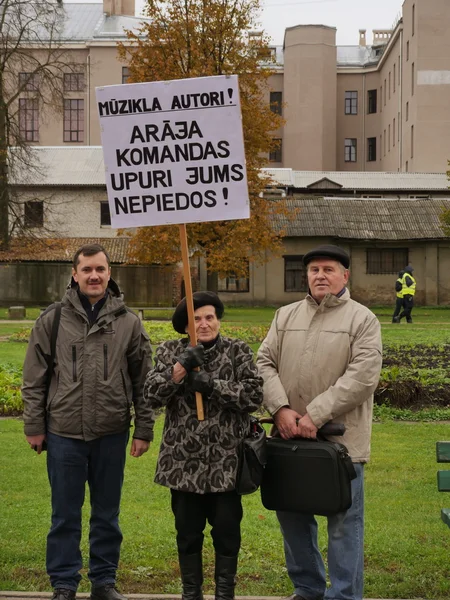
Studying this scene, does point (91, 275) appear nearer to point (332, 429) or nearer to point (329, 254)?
point (329, 254)

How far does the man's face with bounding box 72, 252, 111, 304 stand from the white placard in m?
0.26

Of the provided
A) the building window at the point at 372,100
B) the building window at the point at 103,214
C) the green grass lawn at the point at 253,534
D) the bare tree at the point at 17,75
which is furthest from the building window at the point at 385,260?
the green grass lawn at the point at 253,534

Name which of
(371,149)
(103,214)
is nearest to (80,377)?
(103,214)

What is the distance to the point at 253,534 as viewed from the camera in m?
6.63

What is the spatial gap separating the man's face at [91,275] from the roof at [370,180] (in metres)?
48.5

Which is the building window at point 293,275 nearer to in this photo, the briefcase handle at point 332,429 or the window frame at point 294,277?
the window frame at point 294,277

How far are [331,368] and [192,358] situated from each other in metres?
0.78

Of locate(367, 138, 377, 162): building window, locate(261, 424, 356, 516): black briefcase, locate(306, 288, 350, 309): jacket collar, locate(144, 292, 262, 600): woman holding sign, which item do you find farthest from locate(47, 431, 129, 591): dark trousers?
locate(367, 138, 377, 162): building window

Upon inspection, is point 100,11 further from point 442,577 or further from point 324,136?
point 442,577

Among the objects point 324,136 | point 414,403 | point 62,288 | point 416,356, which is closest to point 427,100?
point 324,136

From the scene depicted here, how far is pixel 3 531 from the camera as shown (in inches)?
264

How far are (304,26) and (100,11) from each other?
1707 cm

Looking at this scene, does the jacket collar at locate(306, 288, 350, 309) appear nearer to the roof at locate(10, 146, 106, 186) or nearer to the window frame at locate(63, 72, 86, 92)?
the window frame at locate(63, 72, 86, 92)

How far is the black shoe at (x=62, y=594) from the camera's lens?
507 cm
